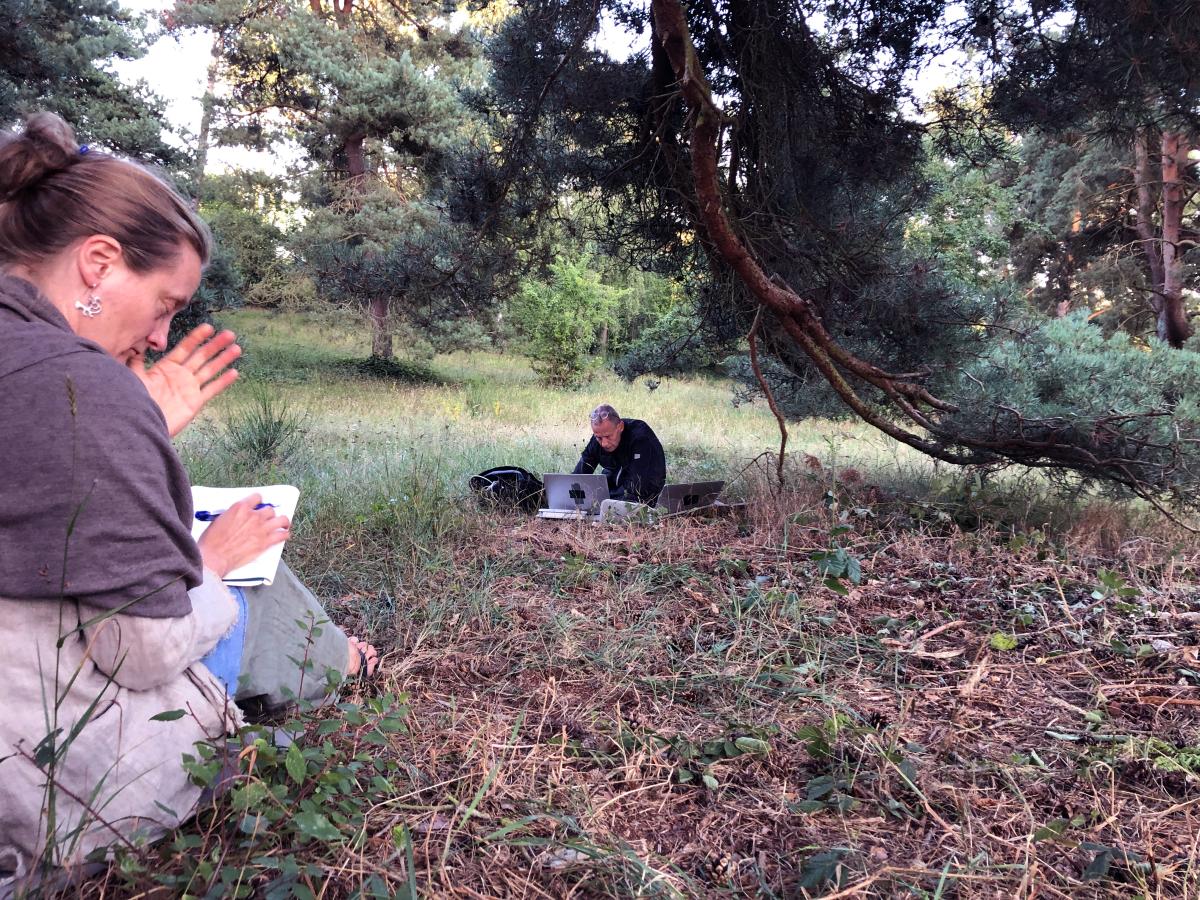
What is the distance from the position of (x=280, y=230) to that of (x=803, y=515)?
19101mm

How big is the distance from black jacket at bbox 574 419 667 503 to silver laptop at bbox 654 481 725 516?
28.5 inches

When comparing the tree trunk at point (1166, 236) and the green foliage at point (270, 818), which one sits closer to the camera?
the green foliage at point (270, 818)

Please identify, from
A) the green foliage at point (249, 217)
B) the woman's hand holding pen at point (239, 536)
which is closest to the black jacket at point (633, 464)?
the woman's hand holding pen at point (239, 536)

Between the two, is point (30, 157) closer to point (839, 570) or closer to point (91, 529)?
point (91, 529)

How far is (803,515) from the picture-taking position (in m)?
4.04

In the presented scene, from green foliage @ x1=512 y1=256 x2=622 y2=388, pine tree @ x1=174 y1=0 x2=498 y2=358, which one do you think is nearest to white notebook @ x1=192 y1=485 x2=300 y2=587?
pine tree @ x1=174 y1=0 x2=498 y2=358

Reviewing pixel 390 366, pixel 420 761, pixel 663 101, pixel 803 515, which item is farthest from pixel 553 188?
pixel 390 366

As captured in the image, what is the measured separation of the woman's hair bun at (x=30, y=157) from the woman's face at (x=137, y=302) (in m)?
0.23

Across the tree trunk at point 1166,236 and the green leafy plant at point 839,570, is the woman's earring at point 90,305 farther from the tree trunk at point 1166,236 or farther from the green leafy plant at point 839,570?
the tree trunk at point 1166,236

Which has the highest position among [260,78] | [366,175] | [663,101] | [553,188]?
[260,78]

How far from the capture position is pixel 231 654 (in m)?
1.80

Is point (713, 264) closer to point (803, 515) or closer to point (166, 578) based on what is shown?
point (803, 515)

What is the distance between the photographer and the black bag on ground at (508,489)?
189 inches

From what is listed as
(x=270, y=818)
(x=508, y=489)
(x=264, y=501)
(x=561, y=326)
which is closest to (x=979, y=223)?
(x=561, y=326)
